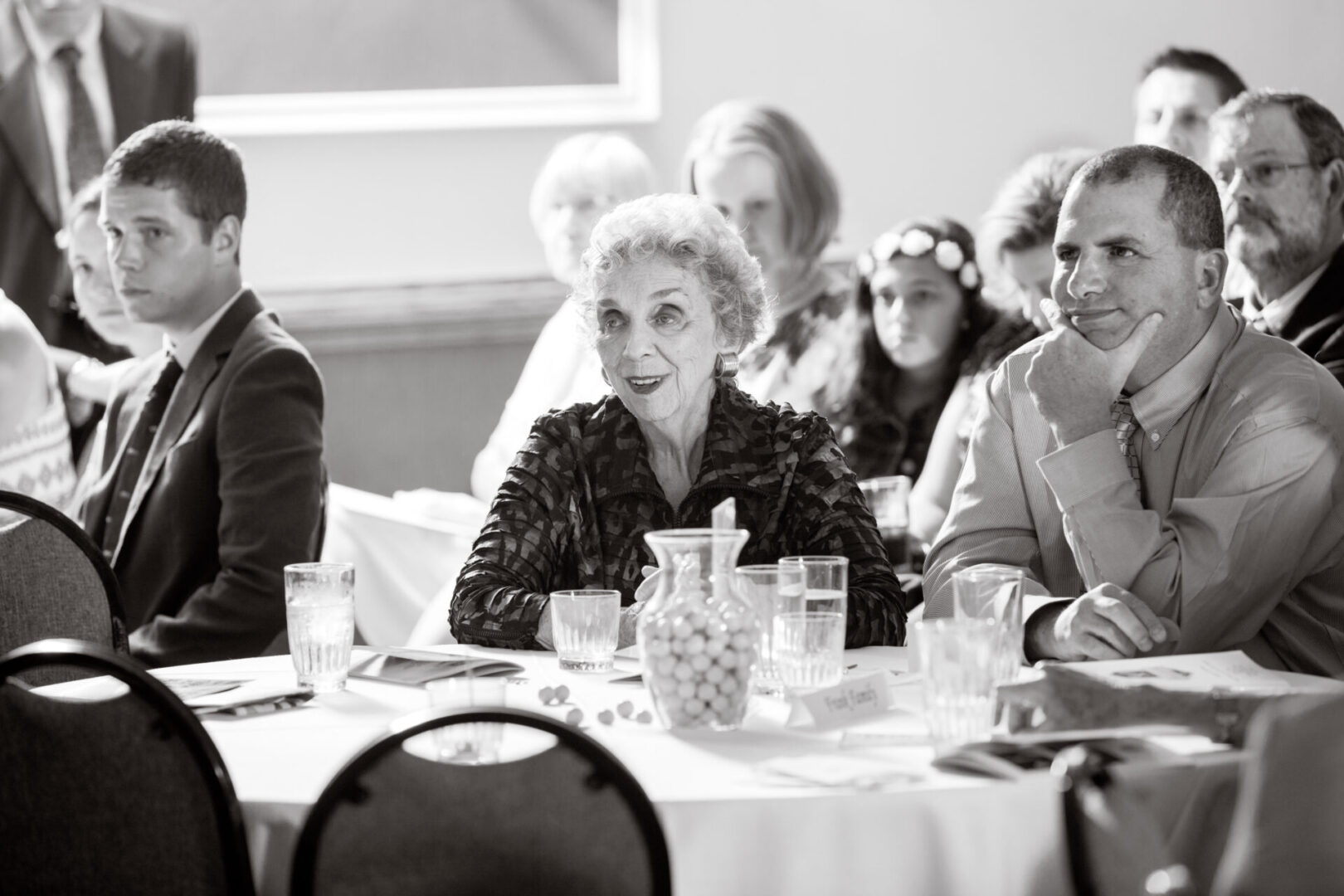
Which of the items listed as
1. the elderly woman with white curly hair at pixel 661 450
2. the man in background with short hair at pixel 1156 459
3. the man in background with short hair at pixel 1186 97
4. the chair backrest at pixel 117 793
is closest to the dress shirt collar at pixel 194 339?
the elderly woman with white curly hair at pixel 661 450

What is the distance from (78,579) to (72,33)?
10.9 feet

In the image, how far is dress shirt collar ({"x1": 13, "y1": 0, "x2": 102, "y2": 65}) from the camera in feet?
17.3

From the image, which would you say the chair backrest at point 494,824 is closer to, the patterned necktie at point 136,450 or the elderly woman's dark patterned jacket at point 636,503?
the elderly woman's dark patterned jacket at point 636,503

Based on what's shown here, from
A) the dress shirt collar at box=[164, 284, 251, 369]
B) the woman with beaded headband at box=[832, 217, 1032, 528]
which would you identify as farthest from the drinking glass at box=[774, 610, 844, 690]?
the woman with beaded headband at box=[832, 217, 1032, 528]

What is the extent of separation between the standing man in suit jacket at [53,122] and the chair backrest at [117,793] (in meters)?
4.01

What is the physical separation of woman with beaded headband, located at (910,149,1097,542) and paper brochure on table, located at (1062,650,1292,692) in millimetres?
1981

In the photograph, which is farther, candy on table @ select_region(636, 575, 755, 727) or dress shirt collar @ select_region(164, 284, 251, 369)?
dress shirt collar @ select_region(164, 284, 251, 369)

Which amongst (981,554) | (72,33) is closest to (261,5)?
(72,33)

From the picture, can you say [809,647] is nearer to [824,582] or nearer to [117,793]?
[824,582]

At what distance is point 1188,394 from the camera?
100 inches

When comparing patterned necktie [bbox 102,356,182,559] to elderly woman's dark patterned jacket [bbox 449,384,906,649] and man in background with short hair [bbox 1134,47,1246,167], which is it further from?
man in background with short hair [bbox 1134,47,1246,167]

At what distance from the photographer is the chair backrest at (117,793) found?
1.55 meters

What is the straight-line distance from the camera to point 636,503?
264cm

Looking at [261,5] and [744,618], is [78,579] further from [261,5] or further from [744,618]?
[261,5]
